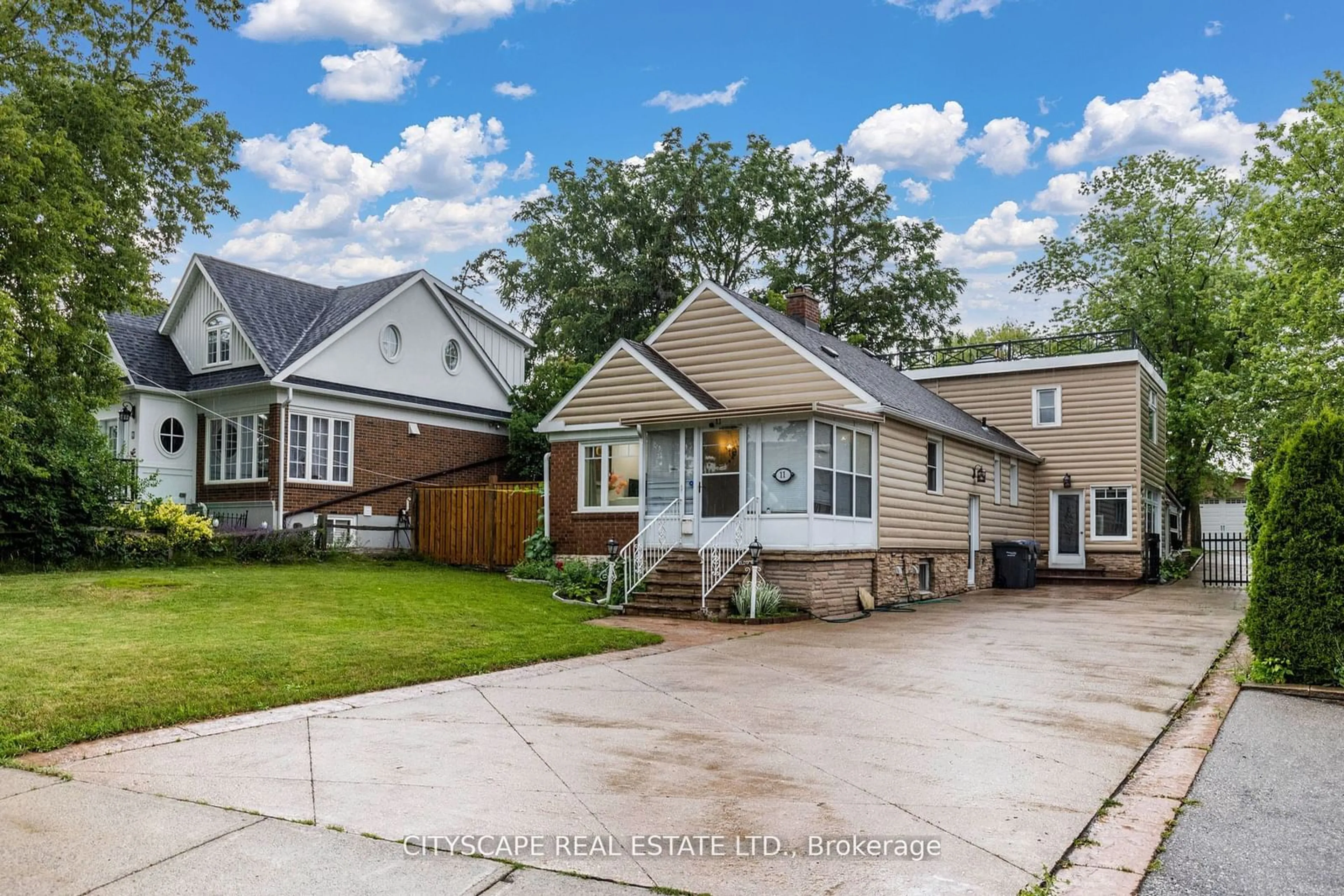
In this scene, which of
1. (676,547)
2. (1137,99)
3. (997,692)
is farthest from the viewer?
(1137,99)

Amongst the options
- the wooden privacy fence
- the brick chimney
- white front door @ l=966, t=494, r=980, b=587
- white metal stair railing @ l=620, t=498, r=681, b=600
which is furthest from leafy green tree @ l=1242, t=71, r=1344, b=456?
the wooden privacy fence

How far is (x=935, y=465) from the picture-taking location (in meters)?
19.6

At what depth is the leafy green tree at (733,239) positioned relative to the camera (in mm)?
37125

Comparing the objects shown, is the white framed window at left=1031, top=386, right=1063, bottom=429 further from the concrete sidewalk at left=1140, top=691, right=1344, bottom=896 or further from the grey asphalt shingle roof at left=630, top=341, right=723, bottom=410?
the concrete sidewalk at left=1140, top=691, right=1344, bottom=896

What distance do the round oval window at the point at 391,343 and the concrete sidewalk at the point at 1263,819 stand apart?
787 inches

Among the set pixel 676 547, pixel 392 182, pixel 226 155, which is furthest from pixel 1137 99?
pixel 226 155

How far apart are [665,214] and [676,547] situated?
23987 mm

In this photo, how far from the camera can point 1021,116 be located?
22828 millimetres

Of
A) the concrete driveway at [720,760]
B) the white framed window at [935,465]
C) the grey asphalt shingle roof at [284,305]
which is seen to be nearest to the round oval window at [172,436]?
the grey asphalt shingle roof at [284,305]

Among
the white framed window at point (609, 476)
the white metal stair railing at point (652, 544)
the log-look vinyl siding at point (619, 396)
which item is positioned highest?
the log-look vinyl siding at point (619, 396)

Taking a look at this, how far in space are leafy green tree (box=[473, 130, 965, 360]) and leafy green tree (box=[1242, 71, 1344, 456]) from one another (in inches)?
645

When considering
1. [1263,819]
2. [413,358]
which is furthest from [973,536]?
[1263,819]

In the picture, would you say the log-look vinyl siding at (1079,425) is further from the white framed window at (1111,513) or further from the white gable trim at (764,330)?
the white gable trim at (764,330)

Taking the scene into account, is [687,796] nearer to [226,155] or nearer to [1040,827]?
[1040,827]
